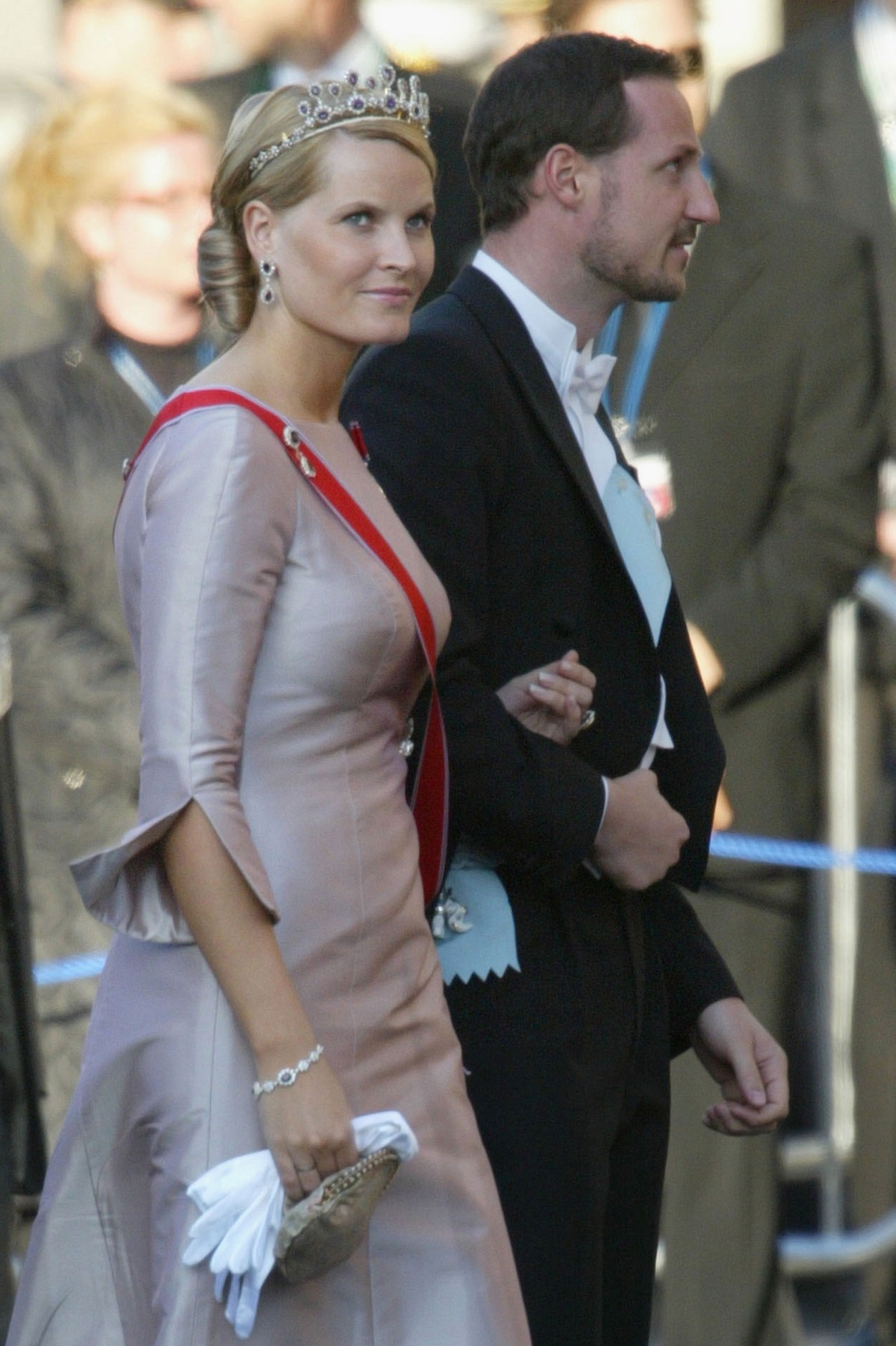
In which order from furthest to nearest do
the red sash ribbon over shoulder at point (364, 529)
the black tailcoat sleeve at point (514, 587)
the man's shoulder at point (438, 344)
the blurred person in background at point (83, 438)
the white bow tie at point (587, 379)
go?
1. the blurred person in background at point (83, 438)
2. the white bow tie at point (587, 379)
3. the man's shoulder at point (438, 344)
4. the black tailcoat sleeve at point (514, 587)
5. the red sash ribbon over shoulder at point (364, 529)

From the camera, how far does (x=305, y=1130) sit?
1.83 meters

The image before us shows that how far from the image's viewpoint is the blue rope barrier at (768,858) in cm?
401

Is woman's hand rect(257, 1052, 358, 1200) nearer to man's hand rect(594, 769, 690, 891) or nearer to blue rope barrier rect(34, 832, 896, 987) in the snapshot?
man's hand rect(594, 769, 690, 891)

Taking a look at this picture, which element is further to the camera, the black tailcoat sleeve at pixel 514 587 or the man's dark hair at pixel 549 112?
the man's dark hair at pixel 549 112

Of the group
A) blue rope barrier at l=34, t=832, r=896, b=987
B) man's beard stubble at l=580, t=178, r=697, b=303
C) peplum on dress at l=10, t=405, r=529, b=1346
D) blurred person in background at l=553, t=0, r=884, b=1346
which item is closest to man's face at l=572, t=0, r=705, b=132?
blurred person in background at l=553, t=0, r=884, b=1346

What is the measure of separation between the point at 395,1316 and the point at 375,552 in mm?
674

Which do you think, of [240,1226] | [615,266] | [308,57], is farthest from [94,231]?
[240,1226]

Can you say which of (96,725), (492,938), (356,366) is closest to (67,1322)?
(492,938)

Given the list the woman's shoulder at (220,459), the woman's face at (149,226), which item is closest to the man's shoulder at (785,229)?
the woman's face at (149,226)

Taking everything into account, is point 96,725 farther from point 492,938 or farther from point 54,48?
point 492,938

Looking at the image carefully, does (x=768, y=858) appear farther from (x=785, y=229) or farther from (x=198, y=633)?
(x=198, y=633)

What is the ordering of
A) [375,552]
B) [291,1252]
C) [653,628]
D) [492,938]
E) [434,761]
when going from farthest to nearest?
[653,628], [492,938], [434,761], [375,552], [291,1252]

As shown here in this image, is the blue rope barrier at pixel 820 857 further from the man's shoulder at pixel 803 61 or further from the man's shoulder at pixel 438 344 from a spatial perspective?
the man's shoulder at pixel 438 344

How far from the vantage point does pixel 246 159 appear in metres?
2.03
